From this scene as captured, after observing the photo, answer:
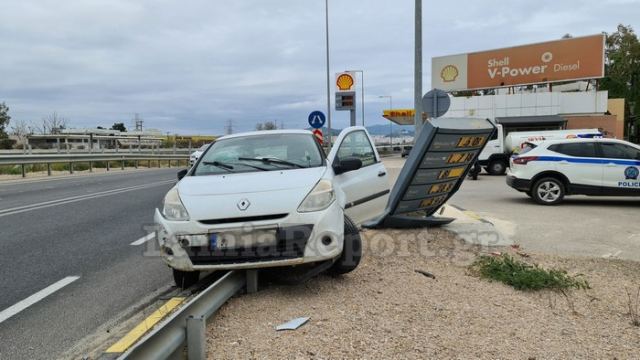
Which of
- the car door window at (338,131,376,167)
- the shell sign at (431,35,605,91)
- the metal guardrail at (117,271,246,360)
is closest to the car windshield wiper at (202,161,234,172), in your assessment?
the metal guardrail at (117,271,246,360)

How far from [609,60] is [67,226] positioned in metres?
55.6

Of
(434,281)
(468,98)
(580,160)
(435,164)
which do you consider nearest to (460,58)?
(468,98)

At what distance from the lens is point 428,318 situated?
13.2ft

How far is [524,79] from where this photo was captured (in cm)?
3831

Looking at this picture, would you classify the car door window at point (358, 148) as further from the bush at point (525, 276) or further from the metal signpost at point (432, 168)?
the bush at point (525, 276)

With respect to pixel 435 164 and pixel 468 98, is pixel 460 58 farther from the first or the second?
pixel 435 164

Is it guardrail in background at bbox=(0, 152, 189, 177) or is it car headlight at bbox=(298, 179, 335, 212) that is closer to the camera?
car headlight at bbox=(298, 179, 335, 212)

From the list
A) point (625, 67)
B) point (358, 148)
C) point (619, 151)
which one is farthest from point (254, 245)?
point (625, 67)

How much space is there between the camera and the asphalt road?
416cm

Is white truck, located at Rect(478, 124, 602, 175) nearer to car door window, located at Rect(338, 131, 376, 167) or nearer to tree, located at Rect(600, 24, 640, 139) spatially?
car door window, located at Rect(338, 131, 376, 167)

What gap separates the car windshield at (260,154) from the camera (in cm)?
546

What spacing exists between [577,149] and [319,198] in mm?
9538

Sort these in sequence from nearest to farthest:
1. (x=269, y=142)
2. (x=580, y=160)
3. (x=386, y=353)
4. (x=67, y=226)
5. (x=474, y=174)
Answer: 1. (x=386, y=353)
2. (x=269, y=142)
3. (x=67, y=226)
4. (x=580, y=160)
5. (x=474, y=174)

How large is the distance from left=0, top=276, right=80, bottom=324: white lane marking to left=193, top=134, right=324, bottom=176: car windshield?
1.82m
